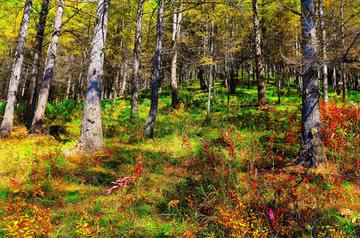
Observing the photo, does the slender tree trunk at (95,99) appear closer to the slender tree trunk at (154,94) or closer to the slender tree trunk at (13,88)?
the slender tree trunk at (154,94)

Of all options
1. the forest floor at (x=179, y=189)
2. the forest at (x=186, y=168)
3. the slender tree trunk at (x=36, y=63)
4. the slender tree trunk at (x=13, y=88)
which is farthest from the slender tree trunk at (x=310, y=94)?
the slender tree trunk at (x=36, y=63)

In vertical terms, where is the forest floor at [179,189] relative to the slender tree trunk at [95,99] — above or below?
below

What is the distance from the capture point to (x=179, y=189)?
18.9 ft

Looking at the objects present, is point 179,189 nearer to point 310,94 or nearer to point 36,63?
point 310,94

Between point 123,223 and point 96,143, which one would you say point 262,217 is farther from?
point 96,143

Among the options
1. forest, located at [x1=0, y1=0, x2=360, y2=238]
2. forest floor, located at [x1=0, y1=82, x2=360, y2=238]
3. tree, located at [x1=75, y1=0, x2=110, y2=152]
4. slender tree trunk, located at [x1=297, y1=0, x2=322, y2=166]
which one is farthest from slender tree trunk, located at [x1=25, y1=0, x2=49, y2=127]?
slender tree trunk, located at [x1=297, y1=0, x2=322, y2=166]

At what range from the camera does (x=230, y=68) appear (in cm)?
2127

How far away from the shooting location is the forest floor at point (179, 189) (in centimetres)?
403

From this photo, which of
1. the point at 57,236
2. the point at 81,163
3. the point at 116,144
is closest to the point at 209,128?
the point at 116,144

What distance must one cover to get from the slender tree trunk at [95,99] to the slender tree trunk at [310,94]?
543cm

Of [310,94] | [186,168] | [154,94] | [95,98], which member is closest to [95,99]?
[95,98]

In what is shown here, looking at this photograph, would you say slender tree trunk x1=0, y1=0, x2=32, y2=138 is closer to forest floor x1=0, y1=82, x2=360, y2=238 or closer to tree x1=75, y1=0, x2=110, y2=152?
forest floor x1=0, y1=82, x2=360, y2=238

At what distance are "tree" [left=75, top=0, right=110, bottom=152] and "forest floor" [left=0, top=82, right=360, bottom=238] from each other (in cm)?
45

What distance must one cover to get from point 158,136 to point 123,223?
674 cm
